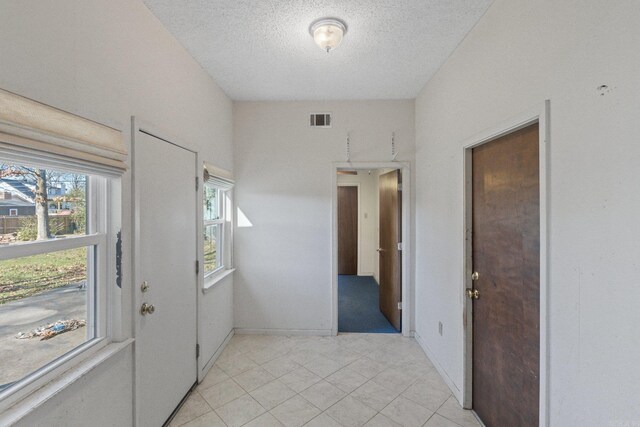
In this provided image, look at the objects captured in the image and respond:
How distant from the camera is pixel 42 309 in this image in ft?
3.70

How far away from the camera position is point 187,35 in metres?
1.95

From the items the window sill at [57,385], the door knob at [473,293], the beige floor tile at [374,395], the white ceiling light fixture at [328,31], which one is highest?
the white ceiling light fixture at [328,31]

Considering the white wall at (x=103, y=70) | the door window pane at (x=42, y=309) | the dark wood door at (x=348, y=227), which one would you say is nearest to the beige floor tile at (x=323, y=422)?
the white wall at (x=103, y=70)

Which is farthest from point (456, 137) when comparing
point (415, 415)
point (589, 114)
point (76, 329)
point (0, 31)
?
point (76, 329)

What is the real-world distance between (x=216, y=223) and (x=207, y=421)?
1677 millimetres

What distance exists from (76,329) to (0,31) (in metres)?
1.21

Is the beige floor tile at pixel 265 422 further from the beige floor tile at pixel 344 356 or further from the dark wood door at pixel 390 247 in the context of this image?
the dark wood door at pixel 390 247

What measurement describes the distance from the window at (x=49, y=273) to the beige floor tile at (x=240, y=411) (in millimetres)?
1058

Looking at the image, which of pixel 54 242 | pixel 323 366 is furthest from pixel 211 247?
pixel 54 242

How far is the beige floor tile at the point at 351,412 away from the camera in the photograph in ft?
6.16

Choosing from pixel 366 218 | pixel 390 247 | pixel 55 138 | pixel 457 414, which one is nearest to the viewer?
pixel 55 138

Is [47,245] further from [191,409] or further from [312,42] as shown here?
[312,42]

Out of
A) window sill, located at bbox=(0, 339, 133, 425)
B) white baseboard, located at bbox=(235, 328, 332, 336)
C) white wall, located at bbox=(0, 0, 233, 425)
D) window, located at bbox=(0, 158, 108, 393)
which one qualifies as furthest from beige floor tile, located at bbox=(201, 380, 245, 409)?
window, located at bbox=(0, 158, 108, 393)

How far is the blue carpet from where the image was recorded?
335 centimetres
